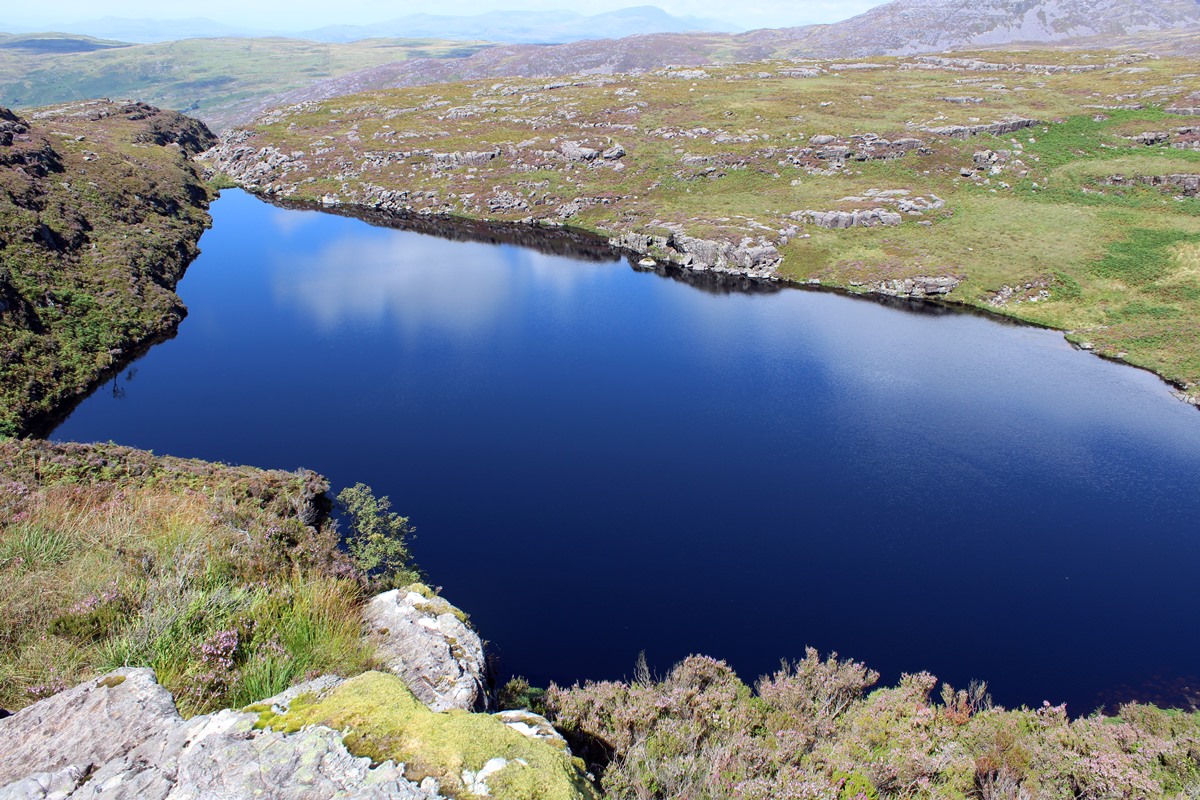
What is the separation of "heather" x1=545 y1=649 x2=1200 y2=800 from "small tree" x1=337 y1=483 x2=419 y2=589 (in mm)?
12697

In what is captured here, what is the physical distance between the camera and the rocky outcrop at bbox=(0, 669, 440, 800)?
7.45 metres

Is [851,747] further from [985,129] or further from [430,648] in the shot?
[985,129]

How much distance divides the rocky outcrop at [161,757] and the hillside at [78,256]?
4138 cm

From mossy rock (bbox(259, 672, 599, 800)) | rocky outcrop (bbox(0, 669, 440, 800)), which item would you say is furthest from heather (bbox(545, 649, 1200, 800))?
rocky outcrop (bbox(0, 669, 440, 800))

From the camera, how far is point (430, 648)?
14.5 meters

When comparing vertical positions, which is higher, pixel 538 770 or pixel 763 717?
pixel 538 770

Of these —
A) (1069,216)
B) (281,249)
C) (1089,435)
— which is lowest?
(1089,435)

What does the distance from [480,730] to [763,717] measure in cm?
1268

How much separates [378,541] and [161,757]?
2182cm

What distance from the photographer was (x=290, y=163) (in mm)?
119625

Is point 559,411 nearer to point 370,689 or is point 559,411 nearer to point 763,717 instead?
point 763,717

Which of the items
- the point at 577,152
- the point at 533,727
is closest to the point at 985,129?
the point at 577,152

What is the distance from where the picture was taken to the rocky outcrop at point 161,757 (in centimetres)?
745

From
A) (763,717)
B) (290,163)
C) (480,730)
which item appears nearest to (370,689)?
(480,730)
